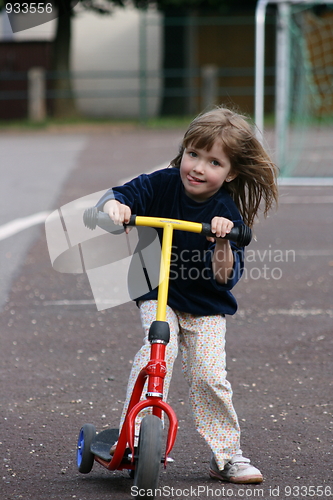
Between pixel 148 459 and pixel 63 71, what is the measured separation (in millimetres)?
22327

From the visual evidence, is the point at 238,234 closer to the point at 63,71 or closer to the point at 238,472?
the point at 238,472

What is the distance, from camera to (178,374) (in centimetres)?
451

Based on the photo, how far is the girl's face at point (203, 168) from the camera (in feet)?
10.1

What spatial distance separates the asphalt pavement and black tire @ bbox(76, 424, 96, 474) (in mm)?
66

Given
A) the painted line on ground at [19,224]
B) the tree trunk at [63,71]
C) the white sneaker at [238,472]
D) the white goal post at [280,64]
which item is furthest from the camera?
the tree trunk at [63,71]

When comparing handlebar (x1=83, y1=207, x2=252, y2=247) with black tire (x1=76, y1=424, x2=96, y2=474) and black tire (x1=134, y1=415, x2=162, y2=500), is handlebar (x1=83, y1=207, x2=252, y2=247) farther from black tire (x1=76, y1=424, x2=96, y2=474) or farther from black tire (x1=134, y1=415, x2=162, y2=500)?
black tire (x1=76, y1=424, x2=96, y2=474)

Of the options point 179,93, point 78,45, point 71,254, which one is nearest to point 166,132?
point 179,93

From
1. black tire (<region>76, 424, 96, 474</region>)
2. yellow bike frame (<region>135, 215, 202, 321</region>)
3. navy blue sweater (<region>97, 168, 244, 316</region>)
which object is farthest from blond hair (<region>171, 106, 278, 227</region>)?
black tire (<region>76, 424, 96, 474</region>)

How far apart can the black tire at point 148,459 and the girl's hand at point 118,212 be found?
28.0 inches

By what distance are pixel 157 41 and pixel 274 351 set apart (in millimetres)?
21472

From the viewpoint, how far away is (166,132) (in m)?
20.4

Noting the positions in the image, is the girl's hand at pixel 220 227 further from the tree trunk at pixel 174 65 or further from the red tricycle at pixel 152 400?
the tree trunk at pixel 174 65

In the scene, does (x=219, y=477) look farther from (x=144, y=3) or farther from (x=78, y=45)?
(x=78, y=45)

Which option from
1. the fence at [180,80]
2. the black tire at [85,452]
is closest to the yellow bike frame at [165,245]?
the black tire at [85,452]
